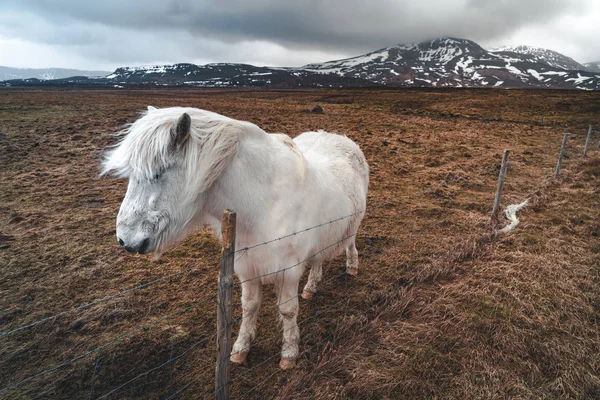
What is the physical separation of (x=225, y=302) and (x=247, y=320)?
1318mm

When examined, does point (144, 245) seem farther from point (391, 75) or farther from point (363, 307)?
point (391, 75)

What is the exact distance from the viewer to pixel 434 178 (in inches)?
382

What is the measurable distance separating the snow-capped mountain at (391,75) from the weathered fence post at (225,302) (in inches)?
4055

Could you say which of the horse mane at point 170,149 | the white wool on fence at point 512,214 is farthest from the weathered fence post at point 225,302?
the white wool on fence at point 512,214

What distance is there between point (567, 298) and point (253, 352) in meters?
3.68

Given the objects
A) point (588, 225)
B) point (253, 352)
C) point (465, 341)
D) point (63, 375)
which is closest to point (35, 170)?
point (63, 375)

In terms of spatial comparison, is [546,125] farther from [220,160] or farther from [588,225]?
[220,160]

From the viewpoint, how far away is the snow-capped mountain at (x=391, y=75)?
10734cm

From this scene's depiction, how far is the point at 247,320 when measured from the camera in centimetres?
336

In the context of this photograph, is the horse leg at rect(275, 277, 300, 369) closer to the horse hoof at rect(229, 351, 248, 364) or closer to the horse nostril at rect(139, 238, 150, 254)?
the horse hoof at rect(229, 351, 248, 364)

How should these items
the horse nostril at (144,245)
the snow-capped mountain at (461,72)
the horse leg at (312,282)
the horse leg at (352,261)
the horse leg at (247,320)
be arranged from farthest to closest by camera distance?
the snow-capped mountain at (461,72) < the horse leg at (352,261) < the horse leg at (312,282) < the horse leg at (247,320) < the horse nostril at (144,245)

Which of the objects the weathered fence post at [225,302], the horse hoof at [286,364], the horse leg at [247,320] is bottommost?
the horse hoof at [286,364]

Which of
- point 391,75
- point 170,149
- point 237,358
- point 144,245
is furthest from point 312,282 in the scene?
point 391,75

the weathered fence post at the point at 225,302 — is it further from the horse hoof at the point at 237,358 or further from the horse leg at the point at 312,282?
the horse leg at the point at 312,282
